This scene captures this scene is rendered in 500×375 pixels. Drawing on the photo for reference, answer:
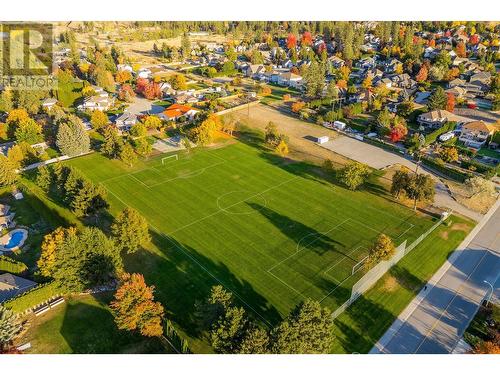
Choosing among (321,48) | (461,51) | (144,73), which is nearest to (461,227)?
(144,73)

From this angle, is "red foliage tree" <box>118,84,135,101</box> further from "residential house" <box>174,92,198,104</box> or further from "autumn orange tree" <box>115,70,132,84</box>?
"residential house" <box>174,92,198,104</box>

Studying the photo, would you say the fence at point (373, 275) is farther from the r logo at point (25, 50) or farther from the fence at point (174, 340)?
the r logo at point (25, 50)

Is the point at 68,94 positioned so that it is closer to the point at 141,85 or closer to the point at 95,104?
the point at 95,104

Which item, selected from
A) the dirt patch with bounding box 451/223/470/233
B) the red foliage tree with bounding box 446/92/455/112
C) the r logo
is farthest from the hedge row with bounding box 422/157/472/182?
the r logo

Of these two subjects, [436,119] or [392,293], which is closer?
[392,293]

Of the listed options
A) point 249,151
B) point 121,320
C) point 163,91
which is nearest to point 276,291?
point 121,320

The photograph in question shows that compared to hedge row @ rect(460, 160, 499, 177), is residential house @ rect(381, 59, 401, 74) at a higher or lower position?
higher
